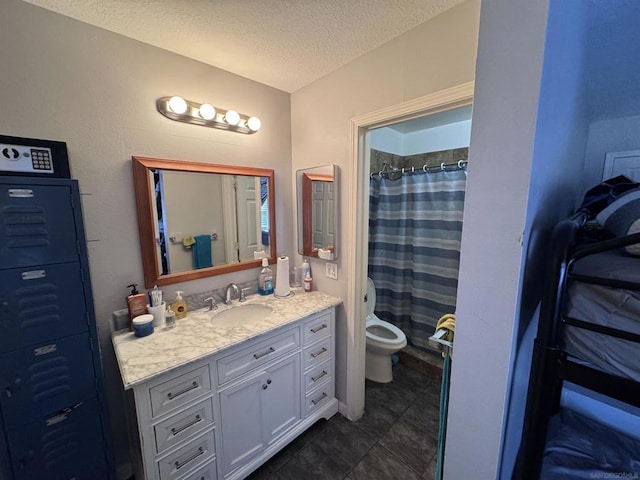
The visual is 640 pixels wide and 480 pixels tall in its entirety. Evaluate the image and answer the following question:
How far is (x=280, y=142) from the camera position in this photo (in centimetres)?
200

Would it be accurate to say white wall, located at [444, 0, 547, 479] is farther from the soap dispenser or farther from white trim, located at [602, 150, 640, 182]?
the soap dispenser

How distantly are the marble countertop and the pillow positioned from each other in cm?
134

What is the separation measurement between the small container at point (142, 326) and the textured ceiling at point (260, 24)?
4.74ft

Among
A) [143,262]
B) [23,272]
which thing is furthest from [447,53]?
[23,272]

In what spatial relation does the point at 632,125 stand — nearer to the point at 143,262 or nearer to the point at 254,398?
the point at 254,398

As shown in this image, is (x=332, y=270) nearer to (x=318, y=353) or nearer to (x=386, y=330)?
(x=318, y=353)

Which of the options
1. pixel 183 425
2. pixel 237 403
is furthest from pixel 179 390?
pixel 237 403

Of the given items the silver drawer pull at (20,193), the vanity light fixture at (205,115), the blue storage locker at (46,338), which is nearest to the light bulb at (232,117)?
the vanity light fixture at (205,115)

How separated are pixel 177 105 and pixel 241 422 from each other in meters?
1.77

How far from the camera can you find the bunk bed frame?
1.71ft

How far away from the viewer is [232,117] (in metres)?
1.67

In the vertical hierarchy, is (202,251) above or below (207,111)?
below

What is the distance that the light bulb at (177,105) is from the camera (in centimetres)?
145

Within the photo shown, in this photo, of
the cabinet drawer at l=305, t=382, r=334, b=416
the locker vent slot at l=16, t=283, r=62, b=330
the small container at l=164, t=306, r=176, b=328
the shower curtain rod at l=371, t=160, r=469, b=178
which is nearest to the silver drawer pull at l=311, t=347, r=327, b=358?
the cabinet drawer at l=305, t=382, r=334, b=416
